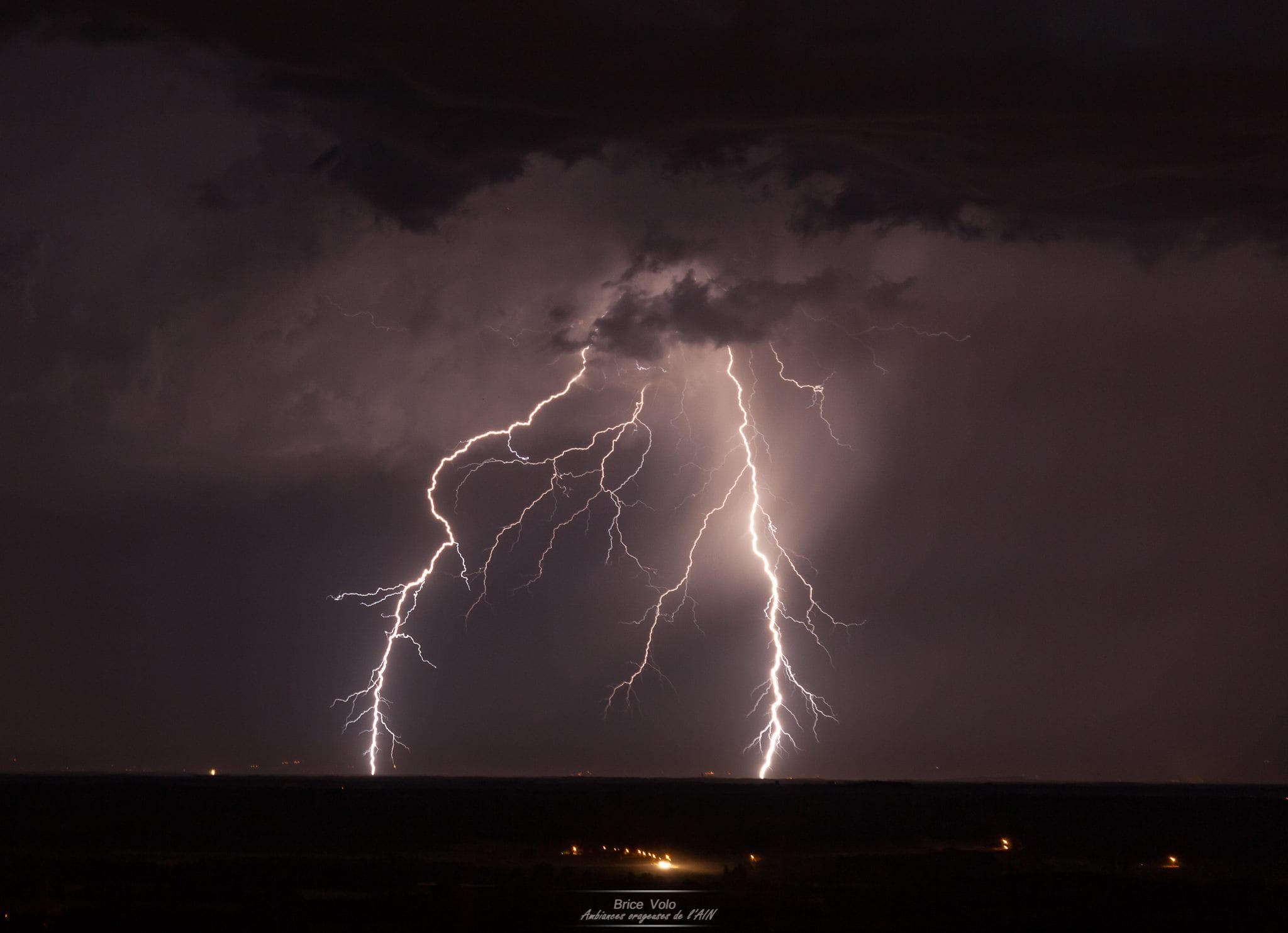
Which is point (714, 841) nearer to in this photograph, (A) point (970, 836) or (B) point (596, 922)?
→ (A) point (970, 836)

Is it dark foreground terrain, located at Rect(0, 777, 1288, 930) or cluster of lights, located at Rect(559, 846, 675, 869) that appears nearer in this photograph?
dark foreground terrain, located at Rect(0, 777, 1288, 930)

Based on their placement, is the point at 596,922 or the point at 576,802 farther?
the point at 576,802

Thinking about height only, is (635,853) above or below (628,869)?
above

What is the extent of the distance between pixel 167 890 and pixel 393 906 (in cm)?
429

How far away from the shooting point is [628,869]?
22.6 m

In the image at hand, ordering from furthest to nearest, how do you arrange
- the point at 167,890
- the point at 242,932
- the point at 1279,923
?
1. the point at 167,890
2. the point at 1279,923
3. the point at 242,932

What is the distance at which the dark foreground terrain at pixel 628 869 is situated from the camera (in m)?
16.8

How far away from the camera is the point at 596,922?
1625cm

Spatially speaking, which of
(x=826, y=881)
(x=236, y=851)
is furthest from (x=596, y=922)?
(x=236, y=851)

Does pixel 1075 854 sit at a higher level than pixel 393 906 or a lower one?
higher

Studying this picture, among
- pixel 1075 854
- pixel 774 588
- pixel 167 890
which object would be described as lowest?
pixel 167 890

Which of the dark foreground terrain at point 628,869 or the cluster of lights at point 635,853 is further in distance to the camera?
the cluster of lights at point 635,853

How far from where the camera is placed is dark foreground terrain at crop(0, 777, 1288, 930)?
55.0ft

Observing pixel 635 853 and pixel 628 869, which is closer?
pixel 628 869
